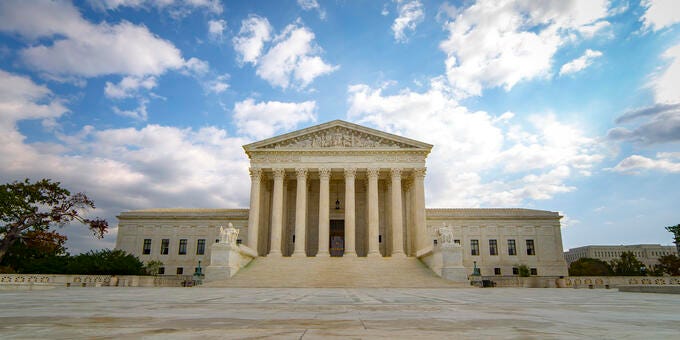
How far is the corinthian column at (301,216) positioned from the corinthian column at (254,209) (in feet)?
13.6

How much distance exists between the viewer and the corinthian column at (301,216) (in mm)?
40675

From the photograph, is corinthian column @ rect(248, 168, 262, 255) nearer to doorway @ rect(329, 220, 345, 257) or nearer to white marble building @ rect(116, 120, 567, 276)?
white marble building @ rect(116, 120, 567, 276)

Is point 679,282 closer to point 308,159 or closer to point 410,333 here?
point 308,159

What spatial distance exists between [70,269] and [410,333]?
3709 centimetres

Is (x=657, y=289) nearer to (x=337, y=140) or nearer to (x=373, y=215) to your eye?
(x=373, y=215)

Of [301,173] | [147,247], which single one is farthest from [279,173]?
[147,247]

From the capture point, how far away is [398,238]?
40844mm

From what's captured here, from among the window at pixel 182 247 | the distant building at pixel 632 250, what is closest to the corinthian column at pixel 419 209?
the window at pixel 182 247

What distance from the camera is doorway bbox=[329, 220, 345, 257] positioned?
4859cm

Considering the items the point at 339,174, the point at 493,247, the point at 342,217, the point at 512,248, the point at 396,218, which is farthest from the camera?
the point at 493,247

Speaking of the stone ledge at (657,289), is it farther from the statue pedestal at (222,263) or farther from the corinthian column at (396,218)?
the statue pedestal at (222,263)

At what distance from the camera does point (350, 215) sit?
137 feet

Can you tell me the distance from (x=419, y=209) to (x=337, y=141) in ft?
37.3

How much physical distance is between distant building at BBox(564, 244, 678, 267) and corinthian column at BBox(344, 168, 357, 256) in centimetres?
11532
